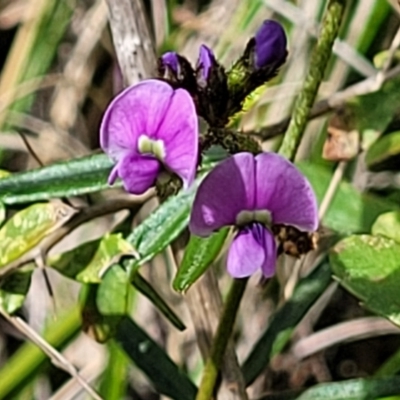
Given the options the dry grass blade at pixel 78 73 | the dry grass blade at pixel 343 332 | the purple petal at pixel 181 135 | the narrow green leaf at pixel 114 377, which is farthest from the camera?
the dry grass blade at pixel 78 73

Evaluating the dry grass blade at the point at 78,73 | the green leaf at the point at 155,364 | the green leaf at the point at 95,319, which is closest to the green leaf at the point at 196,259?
the green leaf at the point at 95,319

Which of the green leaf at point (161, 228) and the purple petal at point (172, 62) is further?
the green leaf at point (161, 228)

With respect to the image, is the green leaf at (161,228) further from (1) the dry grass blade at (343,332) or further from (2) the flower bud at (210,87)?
(1) the dry grass blade at (343,332)

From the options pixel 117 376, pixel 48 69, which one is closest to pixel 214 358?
pixel 117 376

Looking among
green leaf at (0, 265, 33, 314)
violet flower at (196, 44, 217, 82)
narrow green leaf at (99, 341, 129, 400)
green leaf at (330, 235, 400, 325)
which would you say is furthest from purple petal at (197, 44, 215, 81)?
narrow green leaf at (99, 341, 129, 400)

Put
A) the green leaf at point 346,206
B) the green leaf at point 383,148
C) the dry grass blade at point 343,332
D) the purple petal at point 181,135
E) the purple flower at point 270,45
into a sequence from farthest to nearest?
the dry grass blade at point 343,332 → the green leaf at point 383,148 → the green leaf at point 346,206 → the purple flower at point 270,45 → the purple petal at point 181,135

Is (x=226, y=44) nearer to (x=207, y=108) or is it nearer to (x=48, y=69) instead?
(x=48, y=69)

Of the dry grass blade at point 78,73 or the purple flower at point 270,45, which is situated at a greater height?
the purple flower at point 270,45

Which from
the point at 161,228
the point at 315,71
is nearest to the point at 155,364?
the point at 161,228
